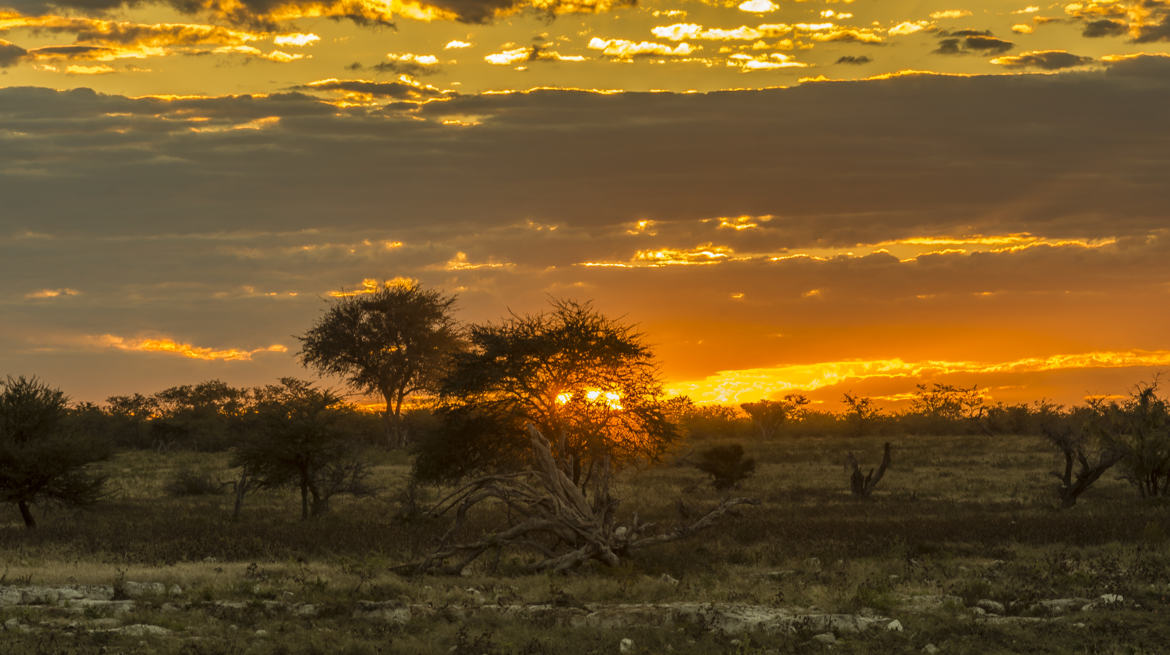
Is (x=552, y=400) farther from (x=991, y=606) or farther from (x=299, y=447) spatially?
(x=991, y=606)

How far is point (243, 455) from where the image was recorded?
1581 inches

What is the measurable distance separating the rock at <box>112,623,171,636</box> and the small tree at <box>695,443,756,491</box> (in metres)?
34.4

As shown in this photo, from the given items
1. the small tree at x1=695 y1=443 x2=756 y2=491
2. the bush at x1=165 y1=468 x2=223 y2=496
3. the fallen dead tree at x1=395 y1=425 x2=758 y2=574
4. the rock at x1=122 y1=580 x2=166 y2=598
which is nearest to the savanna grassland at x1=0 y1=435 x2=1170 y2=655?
the rock at x1=122 y1=580 x2=166 y2=598

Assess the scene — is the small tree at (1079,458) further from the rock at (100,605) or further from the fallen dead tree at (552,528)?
the rock at (100,605)

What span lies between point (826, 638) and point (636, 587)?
5409 mm

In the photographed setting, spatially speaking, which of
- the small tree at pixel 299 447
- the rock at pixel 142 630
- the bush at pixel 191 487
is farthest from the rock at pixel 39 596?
the bush at pixel 191 487

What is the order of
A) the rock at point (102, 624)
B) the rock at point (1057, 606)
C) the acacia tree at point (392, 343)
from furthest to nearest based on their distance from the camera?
the acacia tree at point (392, 343) < the rock at point (1057, 606) < the rock at point (102, 624)

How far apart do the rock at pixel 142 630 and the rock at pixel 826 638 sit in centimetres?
944

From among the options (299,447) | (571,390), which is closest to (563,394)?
(571,390)

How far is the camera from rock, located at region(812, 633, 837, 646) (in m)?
16.2

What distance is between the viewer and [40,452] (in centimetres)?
3538

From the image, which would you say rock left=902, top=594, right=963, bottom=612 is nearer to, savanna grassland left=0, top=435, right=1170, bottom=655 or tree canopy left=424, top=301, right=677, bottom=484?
savanna grassland left=0, top=435, right=1170, bottom=655

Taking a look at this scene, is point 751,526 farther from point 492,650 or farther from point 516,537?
point 492,650

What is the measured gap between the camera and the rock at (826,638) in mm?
16156
